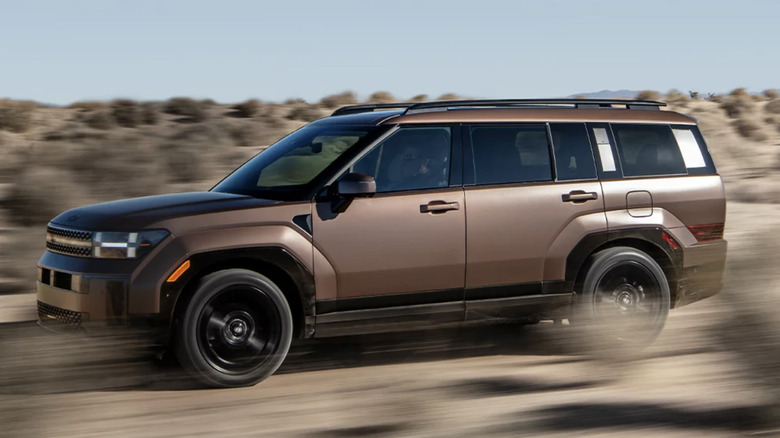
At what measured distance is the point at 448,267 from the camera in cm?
723

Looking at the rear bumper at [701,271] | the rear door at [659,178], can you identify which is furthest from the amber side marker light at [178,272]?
the rear bumper at [701,271]

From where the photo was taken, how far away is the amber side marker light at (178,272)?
256 inches

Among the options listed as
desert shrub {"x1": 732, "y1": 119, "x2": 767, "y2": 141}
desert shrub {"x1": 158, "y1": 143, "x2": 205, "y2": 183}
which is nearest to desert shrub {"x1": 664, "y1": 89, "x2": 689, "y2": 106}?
desert shrub {"x1": 732, "y1": 119, "x2": 767, "y2": 141}

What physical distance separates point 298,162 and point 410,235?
1016mm

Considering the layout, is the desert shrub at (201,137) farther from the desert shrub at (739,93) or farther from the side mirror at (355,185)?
the desert shrub at (739,93)

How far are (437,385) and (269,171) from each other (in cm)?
250

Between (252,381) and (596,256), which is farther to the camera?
(596,256)

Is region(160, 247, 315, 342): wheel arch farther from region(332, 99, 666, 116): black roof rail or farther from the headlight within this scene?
region(332, 99, 666, 116): black roof rail

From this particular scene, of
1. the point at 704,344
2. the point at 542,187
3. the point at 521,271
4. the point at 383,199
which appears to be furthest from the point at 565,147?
the point at 704,344

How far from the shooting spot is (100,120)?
100ft

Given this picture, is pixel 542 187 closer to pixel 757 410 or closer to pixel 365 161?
pixel 365 161

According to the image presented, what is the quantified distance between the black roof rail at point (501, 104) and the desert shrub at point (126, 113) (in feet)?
77.1

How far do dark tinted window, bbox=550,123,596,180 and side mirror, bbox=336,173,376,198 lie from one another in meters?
1.66

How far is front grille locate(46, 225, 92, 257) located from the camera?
661cm
